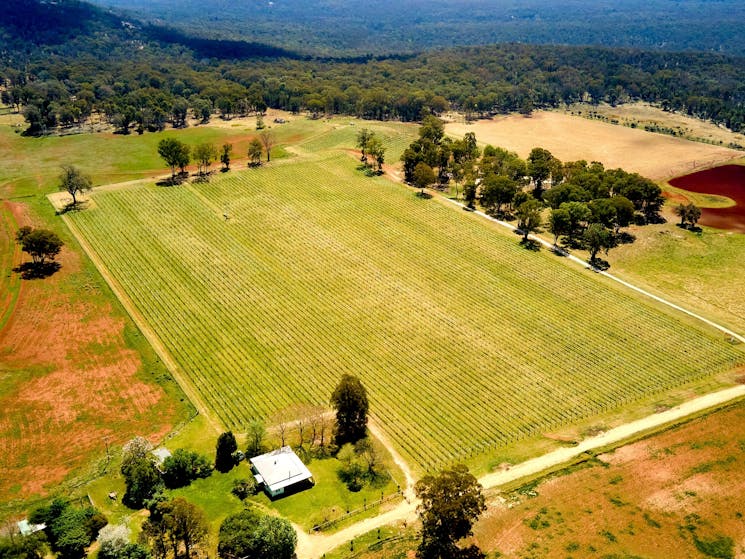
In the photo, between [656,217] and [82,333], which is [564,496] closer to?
[82,333]

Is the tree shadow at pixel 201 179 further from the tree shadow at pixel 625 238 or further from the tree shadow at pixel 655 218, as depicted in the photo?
the tree shadow at pixel 655 218

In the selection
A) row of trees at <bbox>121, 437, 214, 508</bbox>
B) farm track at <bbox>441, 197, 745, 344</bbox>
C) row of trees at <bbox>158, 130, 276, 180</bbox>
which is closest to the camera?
row of trees at <bbox>121, 437, 214, 508</bbox>

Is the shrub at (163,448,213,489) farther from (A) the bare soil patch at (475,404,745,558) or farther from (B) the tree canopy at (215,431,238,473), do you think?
(A) the bare soil patch at (475,404,745,558)

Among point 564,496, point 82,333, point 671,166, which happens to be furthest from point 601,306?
point 671,166

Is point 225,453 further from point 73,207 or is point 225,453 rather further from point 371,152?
point 371,152

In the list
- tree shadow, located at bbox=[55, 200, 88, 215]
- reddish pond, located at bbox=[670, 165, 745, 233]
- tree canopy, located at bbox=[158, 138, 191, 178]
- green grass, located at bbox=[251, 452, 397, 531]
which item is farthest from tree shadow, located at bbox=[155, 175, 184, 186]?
Answer: reddish pond, located at bbox=[670, 165, 745, 233]

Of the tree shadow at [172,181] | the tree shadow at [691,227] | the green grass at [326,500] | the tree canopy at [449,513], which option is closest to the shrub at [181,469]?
the green grass at [326,500]

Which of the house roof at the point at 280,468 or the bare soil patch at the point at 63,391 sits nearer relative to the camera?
the house roof at the point at 280,468
